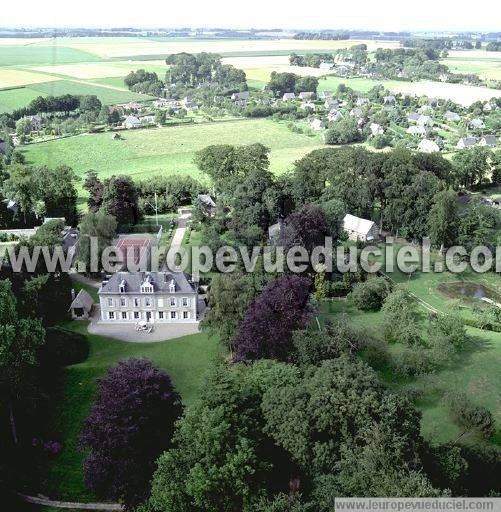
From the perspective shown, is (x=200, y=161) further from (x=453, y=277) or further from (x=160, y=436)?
(x=160, y=436)

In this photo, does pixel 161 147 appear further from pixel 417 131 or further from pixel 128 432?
pixel 128 432

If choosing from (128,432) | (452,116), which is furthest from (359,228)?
(452,116)

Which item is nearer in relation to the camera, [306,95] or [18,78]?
[306,95]

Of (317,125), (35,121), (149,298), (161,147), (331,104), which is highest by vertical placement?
(331,104)

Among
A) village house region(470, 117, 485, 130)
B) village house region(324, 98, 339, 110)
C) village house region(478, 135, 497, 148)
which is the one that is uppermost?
village house region(324, 98, 339, 110)

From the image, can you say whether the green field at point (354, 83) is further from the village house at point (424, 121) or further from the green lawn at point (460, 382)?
the green lawn at point (460, 382)

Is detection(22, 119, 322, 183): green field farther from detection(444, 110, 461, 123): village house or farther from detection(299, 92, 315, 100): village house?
detection(444, 110, 461, 123): village house

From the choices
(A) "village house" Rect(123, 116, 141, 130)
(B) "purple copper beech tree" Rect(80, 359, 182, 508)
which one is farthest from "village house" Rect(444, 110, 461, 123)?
(B) "purple copper beech tree" Rect(80, 359, 182, 508)
